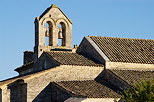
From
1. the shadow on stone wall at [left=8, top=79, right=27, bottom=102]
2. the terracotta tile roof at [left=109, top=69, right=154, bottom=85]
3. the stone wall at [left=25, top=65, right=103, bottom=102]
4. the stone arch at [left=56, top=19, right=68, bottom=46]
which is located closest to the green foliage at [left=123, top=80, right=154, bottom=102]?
the terracotta tile roof at [left=109, top=69, right=154, bottom=85]

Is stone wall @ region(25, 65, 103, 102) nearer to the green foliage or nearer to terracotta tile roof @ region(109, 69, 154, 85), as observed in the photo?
terracotta tile roof @ region(109, 69, 154, 85)

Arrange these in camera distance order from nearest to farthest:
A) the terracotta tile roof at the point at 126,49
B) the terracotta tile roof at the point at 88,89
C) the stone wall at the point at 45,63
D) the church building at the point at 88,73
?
the terracotta tile roof at the point at 88,89 < the church building at the point at 88,73 < the stone wall at the point at 45,63 < the terracotta tile roof at the point at 126,49

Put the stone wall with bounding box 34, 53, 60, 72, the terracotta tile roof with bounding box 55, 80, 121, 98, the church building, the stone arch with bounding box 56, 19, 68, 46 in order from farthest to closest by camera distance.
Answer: the stone arch with bounding box 56, 19, 68, 46 → the stone wall with bounding box 34, 53, 60, 72 → the church building → the terracotta tile roof with bounding box 55, 80, 121, 98

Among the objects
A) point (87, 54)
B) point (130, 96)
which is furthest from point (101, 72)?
point (130, 96)

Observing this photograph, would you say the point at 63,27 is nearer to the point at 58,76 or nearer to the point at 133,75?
the point at 58,76

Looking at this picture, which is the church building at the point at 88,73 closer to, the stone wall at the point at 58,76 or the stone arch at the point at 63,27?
the stone wall at the point at 58,76

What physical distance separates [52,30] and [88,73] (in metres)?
8.80

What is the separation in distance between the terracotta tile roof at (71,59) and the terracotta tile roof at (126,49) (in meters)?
1.54

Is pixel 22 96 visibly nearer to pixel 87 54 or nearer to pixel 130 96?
pixel 87 54

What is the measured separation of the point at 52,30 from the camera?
1602 inches

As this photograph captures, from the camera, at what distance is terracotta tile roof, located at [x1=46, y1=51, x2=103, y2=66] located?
3278 centimetres

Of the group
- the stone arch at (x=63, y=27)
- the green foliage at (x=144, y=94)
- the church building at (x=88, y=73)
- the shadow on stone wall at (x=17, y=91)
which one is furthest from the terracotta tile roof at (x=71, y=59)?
the green foliage at (x=144, y=94)

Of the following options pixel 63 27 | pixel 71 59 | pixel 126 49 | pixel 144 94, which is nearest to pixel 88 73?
pixel 71 59

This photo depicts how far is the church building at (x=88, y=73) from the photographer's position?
3050cm
